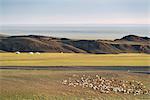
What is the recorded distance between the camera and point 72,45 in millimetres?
78062

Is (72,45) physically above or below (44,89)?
above

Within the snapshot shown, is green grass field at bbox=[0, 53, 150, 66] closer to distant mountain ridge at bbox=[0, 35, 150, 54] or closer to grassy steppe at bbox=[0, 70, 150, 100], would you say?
grassy steppe at bbox=[0, 70, 150, 100]

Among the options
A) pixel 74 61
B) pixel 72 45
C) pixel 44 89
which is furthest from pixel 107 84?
pixel 72 45

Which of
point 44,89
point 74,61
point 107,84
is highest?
point 74,61

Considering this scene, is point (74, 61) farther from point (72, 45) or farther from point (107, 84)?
point (72, 45)

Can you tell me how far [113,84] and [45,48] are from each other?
50133mm

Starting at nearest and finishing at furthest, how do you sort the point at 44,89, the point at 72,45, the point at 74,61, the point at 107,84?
1. the point at 44,89
2. the point at 107,84
3. the point at 74,61
4. the point at 72,45

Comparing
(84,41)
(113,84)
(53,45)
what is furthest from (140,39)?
(113,84)

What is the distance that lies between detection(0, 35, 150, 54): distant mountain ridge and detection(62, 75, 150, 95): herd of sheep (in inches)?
1776

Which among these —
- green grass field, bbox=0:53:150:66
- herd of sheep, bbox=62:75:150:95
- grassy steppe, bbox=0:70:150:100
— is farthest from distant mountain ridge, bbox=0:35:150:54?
grassy steppe, bbox=0:70:150:100

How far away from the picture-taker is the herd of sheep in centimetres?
2359

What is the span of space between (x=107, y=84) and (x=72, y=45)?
53769 millimetres

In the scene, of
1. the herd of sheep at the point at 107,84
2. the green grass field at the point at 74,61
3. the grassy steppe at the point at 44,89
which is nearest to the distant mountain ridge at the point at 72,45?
the green grass field at the point at 74,61

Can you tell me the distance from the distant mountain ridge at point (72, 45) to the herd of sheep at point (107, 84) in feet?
148
